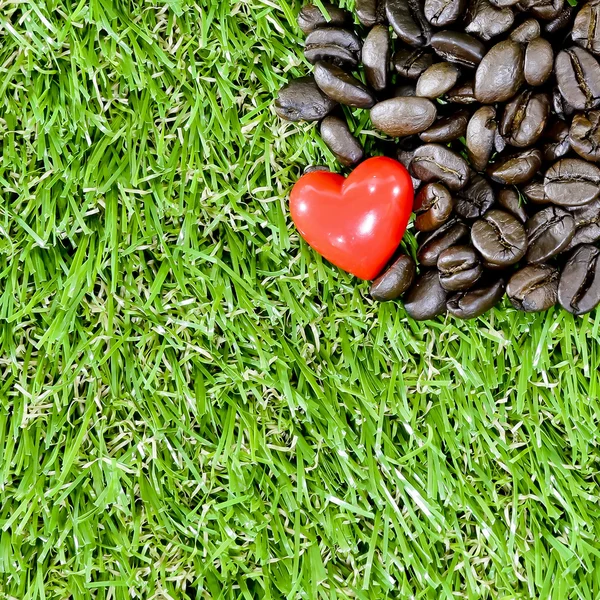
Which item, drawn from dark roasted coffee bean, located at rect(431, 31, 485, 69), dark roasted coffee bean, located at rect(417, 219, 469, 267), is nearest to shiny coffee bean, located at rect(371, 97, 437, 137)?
dark roasted coffee bean, located at rect(431, 31, 485, 69)

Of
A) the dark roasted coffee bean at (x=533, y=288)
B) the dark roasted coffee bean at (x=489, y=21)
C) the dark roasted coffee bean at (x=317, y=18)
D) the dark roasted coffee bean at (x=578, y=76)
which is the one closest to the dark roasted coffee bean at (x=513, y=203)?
the dark roasted coffee bean at (x=533, y=288)

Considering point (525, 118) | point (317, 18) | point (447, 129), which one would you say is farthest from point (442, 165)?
point (317, 18)

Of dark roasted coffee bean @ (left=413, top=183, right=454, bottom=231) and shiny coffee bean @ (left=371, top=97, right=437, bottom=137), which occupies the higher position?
shiny coffee bean @ (left=371, top=97, right=437, bottom=137)

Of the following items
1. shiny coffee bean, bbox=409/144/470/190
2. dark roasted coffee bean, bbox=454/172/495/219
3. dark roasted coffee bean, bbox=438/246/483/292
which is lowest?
dark roasted coffee bean, bbox=438/246/483/292

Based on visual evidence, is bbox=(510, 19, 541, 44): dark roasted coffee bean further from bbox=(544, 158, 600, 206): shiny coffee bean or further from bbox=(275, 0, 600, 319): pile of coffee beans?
bbox=(544, 158, 600, 206): shiny coffee bean

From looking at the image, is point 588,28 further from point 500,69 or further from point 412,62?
point 412,62
